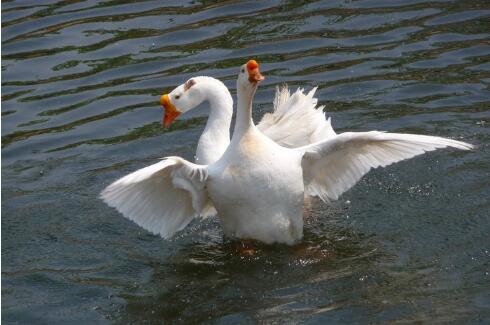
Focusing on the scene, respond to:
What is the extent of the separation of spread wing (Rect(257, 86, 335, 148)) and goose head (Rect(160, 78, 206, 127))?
0.70 metres

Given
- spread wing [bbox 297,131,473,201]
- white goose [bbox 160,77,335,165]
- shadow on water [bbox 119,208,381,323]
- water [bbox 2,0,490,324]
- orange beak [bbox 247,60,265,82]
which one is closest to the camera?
shadow on water [bbox 119,208,381,323]

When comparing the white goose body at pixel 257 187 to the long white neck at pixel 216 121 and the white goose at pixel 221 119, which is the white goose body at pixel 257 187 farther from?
the white goose at pixel 221 119

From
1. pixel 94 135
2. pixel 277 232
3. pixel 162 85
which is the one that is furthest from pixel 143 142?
pixel 277 232

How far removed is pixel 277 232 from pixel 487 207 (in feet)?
5.81

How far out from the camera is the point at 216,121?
9078mm

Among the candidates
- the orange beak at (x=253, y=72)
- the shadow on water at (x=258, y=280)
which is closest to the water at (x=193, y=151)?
the shadow on water at (x=258, y=280)

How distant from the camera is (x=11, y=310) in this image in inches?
289

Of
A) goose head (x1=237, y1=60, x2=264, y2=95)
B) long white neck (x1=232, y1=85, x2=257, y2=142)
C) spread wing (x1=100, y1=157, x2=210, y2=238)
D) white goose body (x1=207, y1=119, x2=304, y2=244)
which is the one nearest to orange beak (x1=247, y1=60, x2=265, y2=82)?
goose head (x1=237, y1=60, x2=264, y2=95)

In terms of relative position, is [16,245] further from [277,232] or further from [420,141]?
[420,141]

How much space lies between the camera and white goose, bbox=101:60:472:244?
7613 millimetres

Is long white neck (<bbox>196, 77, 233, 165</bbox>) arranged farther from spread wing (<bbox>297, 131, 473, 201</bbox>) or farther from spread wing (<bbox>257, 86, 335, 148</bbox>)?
spread wing (<bbox>297, 131, 473, 201</bbox>)

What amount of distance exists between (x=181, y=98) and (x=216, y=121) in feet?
1.27

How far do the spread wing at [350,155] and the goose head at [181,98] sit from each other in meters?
1.42

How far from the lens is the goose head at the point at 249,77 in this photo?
7414mm
